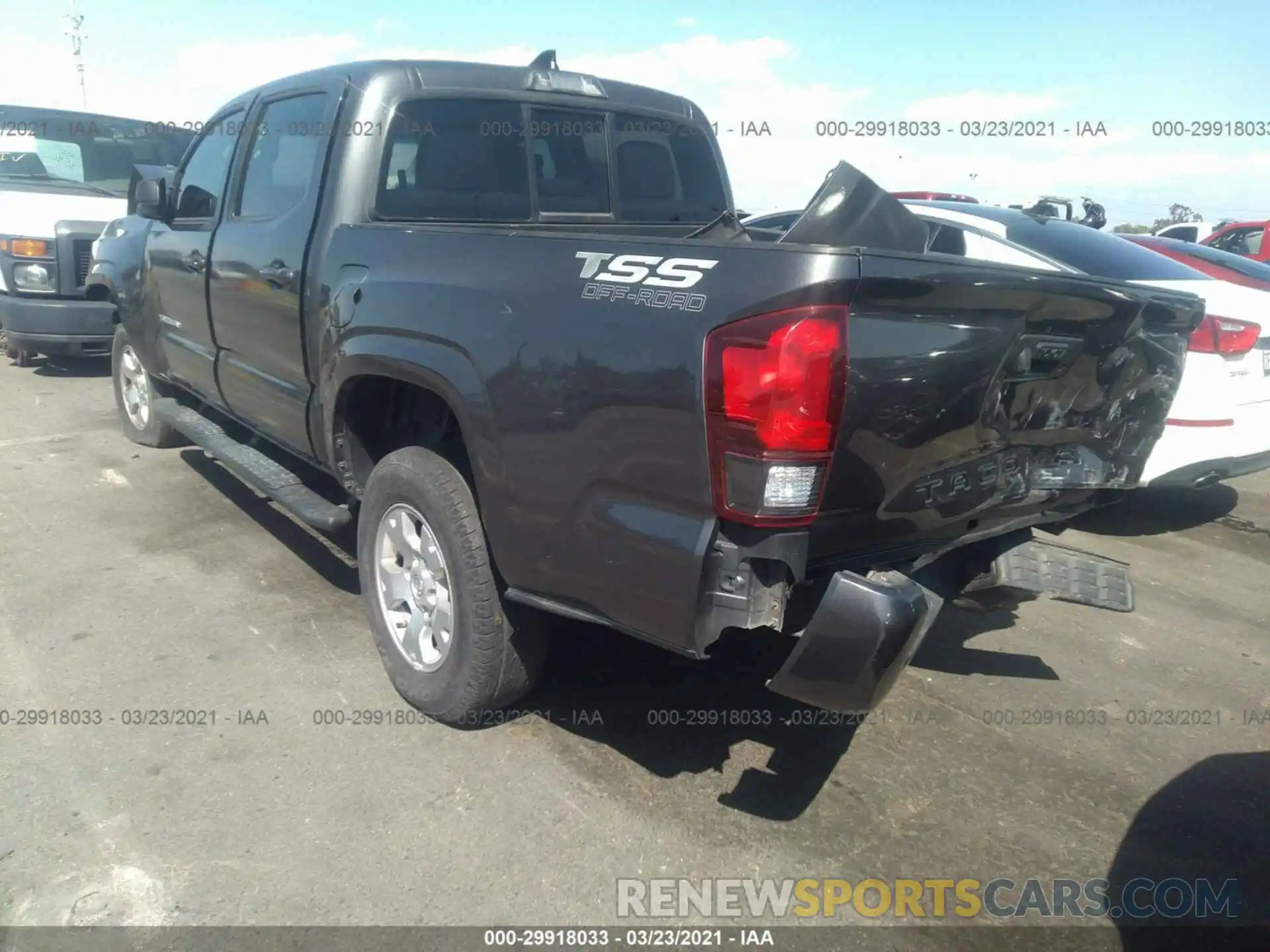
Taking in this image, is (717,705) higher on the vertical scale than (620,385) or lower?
lower

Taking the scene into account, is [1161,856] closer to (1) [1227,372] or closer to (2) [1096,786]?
(2) [1096,786]

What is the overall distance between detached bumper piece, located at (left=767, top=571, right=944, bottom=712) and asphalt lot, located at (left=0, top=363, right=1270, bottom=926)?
2.16 ft

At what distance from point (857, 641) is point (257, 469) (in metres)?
3.06

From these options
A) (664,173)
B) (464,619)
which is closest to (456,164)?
(664,173)

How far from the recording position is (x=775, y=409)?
2.15 meters

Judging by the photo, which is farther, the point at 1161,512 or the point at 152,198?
the point at 1161,512

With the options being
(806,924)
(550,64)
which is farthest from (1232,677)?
(550,64)

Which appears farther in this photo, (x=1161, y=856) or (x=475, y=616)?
(x=475, y=616)

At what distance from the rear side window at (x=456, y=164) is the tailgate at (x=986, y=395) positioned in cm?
198

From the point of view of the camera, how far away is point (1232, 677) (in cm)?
387

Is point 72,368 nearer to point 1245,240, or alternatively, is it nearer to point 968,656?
point 968,656

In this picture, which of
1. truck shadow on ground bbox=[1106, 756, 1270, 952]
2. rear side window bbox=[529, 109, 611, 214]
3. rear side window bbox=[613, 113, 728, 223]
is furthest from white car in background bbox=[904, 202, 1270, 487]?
truck shadow on ground bbox=[1106, 756, 1270, 952]

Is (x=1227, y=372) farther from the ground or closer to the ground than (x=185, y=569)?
farther from the ground

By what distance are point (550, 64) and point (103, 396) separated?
5.55m
